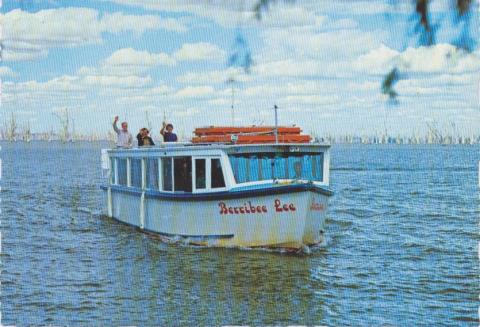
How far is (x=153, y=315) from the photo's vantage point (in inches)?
561

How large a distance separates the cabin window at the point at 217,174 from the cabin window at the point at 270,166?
33cm

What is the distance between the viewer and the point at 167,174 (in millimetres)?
21188

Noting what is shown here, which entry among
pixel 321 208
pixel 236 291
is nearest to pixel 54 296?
pixel 236 291

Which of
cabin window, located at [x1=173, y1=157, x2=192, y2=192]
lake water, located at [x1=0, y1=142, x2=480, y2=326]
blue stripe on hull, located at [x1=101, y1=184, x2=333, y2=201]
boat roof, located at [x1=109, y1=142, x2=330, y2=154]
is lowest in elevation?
lake water, located at [x1=0, y1=142, x2=480, y2=326]

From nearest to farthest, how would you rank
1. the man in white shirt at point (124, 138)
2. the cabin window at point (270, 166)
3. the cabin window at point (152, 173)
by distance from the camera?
the cabin window at point (270, 166) < the cabin window at point (152, 173) < the man in white shirt at point (124, 138)

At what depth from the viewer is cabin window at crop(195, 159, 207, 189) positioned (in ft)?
64.6

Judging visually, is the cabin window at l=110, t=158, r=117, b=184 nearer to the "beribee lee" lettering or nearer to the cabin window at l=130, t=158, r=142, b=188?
the cabin window at l=130, t=158, r=142, b=188

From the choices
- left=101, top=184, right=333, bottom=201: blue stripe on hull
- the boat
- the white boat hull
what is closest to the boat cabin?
the boat

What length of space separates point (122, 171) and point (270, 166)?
7.24 m

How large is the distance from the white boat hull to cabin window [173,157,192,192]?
1.21 feet

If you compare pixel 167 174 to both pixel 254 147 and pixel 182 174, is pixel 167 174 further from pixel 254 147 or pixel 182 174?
pixel 254 147

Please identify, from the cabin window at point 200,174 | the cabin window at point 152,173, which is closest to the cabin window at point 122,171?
the cabin window at point 152,173

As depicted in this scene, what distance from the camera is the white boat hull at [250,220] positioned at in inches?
729

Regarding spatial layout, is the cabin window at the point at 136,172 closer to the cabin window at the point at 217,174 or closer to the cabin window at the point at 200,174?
the cabin window at the point at 200,174
